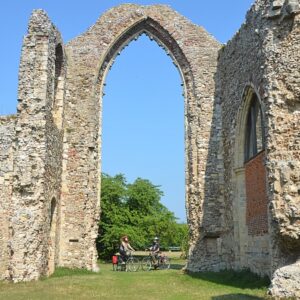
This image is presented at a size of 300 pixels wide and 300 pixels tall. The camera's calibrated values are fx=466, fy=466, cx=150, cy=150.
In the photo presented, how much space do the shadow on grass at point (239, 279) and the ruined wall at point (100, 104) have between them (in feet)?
7.06

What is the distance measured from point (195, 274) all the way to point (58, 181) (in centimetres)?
470

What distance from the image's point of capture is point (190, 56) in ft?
50.0

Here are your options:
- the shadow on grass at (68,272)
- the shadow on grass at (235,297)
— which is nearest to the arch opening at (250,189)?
the shadow on grass at (235,297)

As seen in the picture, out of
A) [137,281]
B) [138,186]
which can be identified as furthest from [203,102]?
[138,186]

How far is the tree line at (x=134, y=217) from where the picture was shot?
24406mm

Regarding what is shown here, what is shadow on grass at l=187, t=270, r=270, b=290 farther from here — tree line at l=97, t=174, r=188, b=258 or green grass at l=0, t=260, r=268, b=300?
tree line at l=97, t=174, r=188, b=258

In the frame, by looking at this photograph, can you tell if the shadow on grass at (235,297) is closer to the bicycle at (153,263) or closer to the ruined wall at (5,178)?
the ruined wall at (5,178)

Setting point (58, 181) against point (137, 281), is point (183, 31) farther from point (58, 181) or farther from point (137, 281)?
point (137, 281)

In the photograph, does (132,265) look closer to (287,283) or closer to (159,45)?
(159,45)

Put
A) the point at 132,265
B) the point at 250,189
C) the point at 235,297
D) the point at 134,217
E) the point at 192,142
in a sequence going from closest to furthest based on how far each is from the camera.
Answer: the point at 235,297, the point at 250,189, the point at 192,142, the point at 132,265, the point at 134,217

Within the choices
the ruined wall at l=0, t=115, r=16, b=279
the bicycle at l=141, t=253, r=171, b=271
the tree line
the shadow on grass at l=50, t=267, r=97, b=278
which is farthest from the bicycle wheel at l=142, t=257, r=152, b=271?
the tree line

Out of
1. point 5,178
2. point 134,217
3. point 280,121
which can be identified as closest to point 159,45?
point 5,178

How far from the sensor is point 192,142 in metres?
14.7

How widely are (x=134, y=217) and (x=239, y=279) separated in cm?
1564
